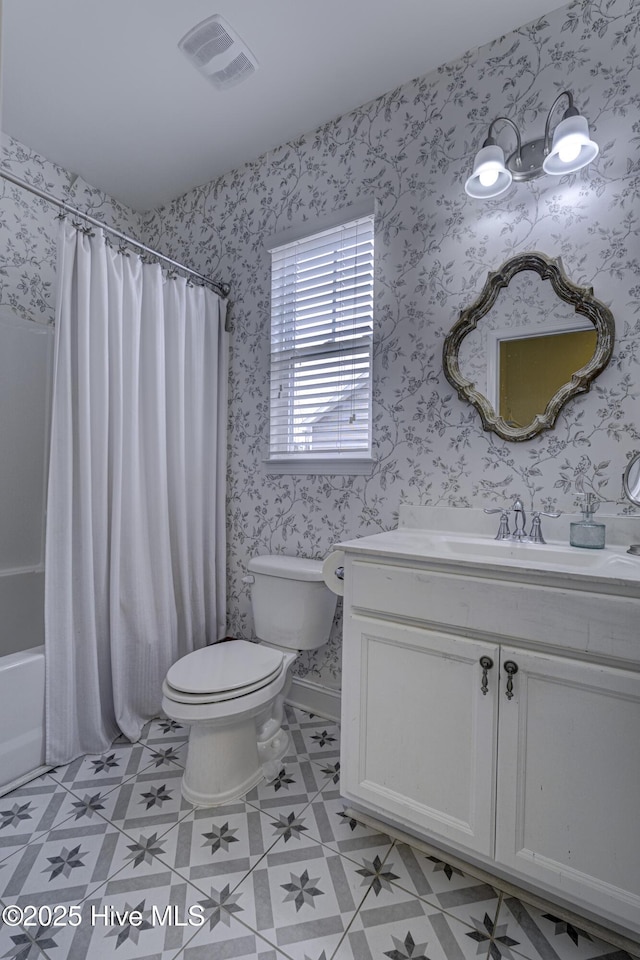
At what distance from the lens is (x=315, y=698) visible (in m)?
1.99

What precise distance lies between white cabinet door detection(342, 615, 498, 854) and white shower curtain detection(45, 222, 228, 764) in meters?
0.96

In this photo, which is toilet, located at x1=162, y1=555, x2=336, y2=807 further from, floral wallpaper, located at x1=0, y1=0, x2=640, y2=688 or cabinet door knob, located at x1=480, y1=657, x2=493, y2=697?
cabinet door knob, located at x1=480, y1=657, x2=493, y2=697

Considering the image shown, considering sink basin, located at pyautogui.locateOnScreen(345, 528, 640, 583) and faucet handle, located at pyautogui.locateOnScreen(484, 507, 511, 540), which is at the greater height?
faucet handle, located at pyautogui.locateOnScreen(484, 507, 511, 540)

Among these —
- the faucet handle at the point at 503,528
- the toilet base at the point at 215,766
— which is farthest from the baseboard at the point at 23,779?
the faucet handle at the point at 503,528

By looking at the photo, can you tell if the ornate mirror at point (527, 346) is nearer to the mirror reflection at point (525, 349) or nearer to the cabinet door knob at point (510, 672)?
the mirror reflection at point (525, 349)

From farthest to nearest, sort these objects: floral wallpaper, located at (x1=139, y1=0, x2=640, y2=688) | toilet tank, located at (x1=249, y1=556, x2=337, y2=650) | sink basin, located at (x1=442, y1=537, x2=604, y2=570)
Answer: toilet tank, located at (x1=249, y1=556, x2=337, y2=650) → floral wallpaper, located at (x1=139, y1=0, x2=640, y2=688) → sink basin, located at (x1=442, y1=537, x2=604, y2=570)

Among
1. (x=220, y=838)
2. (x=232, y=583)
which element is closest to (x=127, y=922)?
(x=220, y=838)

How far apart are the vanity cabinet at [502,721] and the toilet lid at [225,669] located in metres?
0.34

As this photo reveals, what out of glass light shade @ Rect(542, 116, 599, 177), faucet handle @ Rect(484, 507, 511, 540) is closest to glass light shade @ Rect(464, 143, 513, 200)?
glass light shade @ Rect(542, 116, 599, 177)

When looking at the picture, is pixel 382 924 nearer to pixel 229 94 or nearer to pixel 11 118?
pixel 229 94

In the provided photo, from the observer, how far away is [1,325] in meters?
2.00

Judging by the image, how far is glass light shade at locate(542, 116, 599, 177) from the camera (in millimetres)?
1322

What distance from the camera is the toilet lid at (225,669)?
4.72ft

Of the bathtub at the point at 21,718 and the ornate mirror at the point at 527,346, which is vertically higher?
the ornate mirror at the point at 527,346
